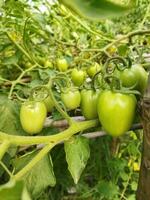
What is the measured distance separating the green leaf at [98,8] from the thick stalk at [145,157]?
22cm

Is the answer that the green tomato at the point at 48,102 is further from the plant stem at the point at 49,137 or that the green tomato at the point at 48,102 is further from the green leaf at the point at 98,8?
the green leaf at the point at 98,8

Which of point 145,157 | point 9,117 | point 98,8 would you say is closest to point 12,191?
point 98,8

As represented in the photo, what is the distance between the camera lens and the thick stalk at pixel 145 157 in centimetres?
55

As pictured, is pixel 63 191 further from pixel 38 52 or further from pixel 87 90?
pixel 87 90

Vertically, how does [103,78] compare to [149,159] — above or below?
above

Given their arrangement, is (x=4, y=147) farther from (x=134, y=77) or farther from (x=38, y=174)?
(x=134, y=77)

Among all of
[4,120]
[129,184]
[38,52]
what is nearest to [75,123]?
[4,120]

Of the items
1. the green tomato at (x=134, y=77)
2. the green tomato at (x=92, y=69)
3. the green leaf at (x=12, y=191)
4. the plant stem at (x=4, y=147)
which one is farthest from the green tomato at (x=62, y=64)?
the green leaf at (x=12, y=191)

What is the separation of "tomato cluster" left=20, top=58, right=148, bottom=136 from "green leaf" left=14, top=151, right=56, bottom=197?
5 cm

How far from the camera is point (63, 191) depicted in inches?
53.5

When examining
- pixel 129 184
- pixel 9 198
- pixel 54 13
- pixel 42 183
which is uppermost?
pixel 54 13

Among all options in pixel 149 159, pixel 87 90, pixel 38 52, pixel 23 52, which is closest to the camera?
pixel 149 159

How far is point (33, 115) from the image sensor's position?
0.65 meters

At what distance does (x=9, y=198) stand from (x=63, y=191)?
3.30 ft
